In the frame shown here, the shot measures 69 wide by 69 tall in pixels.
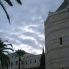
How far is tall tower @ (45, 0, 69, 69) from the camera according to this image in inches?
1720

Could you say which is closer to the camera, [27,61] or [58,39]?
[58,39]

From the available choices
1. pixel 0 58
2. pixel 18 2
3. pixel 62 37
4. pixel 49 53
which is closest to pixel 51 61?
pixel 49 53

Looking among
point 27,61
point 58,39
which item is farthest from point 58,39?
point 27,61

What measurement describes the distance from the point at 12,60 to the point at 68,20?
2692 inches

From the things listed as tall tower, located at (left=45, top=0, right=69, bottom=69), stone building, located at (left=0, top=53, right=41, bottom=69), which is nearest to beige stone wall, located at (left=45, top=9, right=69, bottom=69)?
tall tower, located at (left=45, top=0, right=69, bottom=69)

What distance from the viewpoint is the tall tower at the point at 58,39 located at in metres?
43.7

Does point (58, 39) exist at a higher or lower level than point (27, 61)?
higher

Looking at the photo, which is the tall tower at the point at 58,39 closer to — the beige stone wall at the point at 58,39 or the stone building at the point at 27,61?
the beige stone wall at the point at 58,39

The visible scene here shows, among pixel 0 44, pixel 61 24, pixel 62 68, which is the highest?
pixel 61 24

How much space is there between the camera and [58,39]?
45031 millimetres

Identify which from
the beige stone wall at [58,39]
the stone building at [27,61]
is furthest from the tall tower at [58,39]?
the stone building at [27,61]

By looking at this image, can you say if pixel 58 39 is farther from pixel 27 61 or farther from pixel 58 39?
pixel 27 61

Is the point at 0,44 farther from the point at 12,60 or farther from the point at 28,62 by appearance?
the point at 12,60

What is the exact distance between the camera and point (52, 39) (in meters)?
46.0
